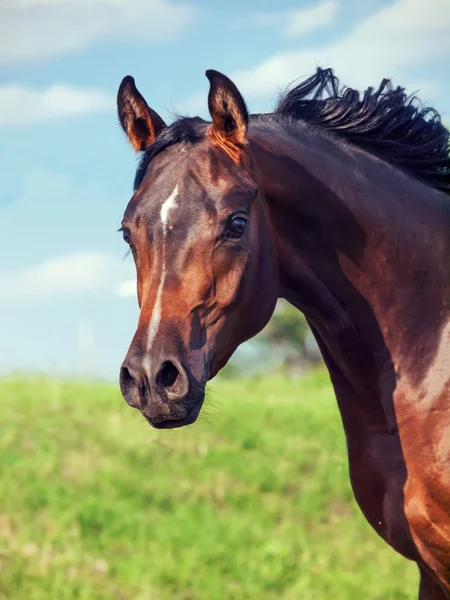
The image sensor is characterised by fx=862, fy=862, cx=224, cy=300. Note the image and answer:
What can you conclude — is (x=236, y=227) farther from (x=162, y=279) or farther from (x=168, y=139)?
(x=168, y=139)

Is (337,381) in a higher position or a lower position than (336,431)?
higher

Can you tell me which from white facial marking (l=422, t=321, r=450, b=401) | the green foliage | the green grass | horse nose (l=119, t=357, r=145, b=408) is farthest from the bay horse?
the green foliage

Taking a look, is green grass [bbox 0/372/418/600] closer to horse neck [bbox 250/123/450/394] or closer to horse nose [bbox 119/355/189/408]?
horse neck [bbox 250/123/450/394]

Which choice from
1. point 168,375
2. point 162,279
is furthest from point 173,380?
point 162,279

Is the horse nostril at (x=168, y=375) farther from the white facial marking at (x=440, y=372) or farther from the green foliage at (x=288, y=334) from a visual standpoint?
the green foliage at (x=288, y=334)

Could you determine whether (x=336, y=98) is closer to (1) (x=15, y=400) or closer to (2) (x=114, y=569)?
(2) (x=114, y=569)

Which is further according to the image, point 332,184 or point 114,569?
point 114,569

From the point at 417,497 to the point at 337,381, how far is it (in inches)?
25.6

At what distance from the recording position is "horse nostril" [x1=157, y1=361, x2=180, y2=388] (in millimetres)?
3170

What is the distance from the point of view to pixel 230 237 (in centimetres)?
346

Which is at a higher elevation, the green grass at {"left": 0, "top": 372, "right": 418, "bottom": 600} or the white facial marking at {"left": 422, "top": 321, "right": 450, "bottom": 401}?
the white facial marking at {"left": 422, "top": 321, "right": 450, "bottom": 401}

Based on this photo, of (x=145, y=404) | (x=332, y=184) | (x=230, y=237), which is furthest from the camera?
(x=332, y=184)

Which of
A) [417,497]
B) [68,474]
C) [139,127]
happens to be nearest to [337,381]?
[417,497]

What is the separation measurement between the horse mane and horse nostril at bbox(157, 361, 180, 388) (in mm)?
1570
